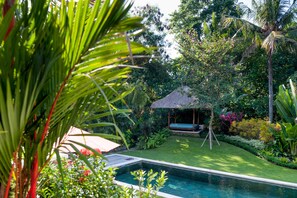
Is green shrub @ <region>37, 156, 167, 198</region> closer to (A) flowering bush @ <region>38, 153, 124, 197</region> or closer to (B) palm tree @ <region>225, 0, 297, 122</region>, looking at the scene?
(A) flowering bush @ <region>38, 153, 124, 197</region>

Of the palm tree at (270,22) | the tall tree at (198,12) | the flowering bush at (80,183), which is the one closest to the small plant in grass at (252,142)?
the palm tree at (270,22)

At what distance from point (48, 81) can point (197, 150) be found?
12.7m

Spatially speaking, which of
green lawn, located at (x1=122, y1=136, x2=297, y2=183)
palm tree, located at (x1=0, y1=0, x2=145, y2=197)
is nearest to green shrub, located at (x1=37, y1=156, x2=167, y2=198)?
palm tree, located at (x1=0, y1=0, x2=145, y2=197)

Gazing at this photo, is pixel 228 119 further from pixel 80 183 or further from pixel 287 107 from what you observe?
pixel 80 183

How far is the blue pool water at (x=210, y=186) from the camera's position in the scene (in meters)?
8.16

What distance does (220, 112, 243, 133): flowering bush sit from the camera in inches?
653

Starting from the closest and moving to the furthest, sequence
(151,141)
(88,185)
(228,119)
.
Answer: (88,185), (151,141), (228,119)

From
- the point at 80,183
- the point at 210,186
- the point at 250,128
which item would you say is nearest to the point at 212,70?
the point at 250,128

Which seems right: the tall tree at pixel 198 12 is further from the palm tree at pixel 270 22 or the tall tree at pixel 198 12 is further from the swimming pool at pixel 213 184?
the swimming pool at pixel 213 184

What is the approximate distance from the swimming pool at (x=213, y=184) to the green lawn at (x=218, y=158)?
68 cm

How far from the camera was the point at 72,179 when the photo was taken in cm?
374

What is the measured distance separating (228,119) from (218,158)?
5344 mm

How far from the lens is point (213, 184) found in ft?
30.1

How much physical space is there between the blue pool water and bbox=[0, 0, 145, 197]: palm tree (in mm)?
7243
